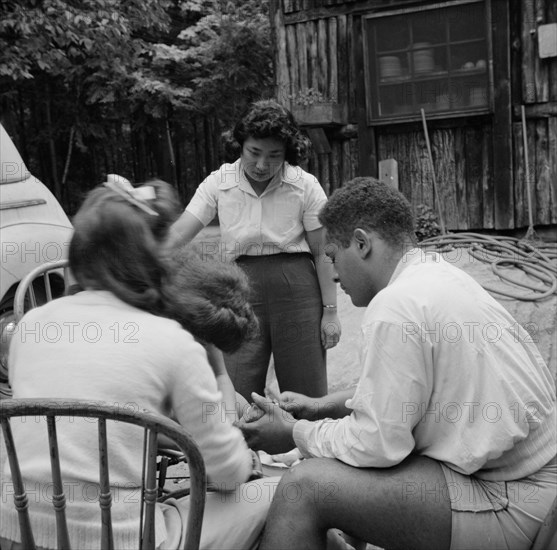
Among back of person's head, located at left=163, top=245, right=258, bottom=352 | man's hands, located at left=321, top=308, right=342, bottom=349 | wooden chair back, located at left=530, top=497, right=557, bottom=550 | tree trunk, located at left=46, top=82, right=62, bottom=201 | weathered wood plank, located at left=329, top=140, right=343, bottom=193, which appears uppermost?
tree trunk, located at left=46, top=82, right=62, bottom=201

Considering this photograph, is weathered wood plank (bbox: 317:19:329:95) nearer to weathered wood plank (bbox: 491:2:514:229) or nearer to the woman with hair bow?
weathered wood plank (bbox: 491:2:514:229)

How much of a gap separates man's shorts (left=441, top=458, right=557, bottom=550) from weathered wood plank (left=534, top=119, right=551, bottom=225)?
6080 millimetres

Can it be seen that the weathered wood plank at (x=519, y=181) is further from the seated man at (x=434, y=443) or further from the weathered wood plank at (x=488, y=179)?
the seated man at (x=434, y=443)

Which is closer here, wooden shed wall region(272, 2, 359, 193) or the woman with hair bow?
the woman with hair bow

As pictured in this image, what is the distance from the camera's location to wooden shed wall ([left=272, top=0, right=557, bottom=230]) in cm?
749

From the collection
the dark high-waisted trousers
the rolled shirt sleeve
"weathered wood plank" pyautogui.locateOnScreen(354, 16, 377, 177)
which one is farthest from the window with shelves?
the rolled shirt sleeve

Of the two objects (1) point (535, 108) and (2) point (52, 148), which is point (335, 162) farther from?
(2) point (52, 148)

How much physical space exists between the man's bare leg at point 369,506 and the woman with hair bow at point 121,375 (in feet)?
0.51

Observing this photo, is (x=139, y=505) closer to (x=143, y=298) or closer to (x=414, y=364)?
(x=143, y=298)

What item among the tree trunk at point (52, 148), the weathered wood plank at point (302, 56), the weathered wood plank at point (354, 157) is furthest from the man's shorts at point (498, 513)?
the tree trunk at point (52, 148)

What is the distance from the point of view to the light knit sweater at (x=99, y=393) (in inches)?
63.2

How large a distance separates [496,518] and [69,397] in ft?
3.72

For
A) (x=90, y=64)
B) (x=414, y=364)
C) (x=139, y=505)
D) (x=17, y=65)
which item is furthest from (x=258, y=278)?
(x=90, y=64)

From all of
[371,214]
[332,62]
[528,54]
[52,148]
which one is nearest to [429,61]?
[528,54]
